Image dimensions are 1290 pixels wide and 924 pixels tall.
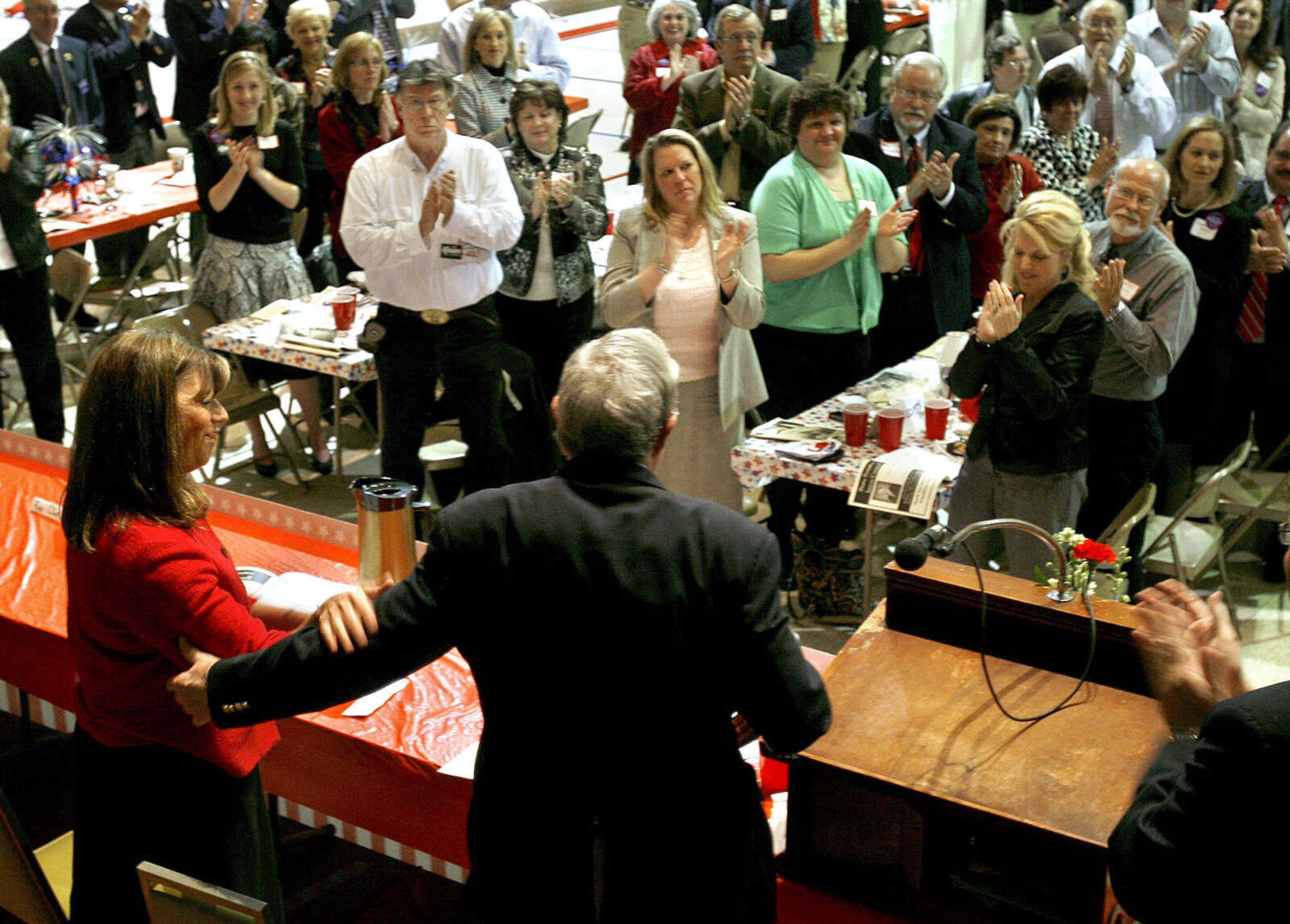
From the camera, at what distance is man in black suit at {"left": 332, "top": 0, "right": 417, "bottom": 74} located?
8156mm

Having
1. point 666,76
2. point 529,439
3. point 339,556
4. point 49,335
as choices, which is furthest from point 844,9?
point 339,556

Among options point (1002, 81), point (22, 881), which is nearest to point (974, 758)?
point (22, 881)

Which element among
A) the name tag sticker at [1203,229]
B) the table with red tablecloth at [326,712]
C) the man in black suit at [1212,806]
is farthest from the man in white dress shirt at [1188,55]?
the man in black suit at [1212,806]

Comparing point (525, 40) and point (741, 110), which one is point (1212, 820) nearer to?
point (741, 110)

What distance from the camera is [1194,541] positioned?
14.5 ft

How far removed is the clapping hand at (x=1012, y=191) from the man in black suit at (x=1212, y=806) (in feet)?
13.6

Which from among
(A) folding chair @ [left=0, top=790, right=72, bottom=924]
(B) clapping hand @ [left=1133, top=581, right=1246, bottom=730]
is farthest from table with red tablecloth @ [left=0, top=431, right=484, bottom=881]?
(B) clapping hand @ [left=1133, top=581, right=1246, bottom=730]

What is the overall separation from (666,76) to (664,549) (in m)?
5.78

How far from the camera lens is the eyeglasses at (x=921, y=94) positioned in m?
5.37

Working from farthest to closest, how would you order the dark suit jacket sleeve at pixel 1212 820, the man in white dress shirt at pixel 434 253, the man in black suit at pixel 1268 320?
the man in black suit at pixel 1268 320 < the man in white dress shirt at pixel 434 253 < the dark suit jacket sleeve at pixel 1212 820

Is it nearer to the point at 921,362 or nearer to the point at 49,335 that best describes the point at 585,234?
the point at 921,362

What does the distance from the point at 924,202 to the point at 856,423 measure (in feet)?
4.85

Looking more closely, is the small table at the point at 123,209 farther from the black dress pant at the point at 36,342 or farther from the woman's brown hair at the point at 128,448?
the woman's brown hair at the point at 128,448

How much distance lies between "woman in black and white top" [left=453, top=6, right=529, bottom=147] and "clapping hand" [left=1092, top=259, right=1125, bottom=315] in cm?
287
